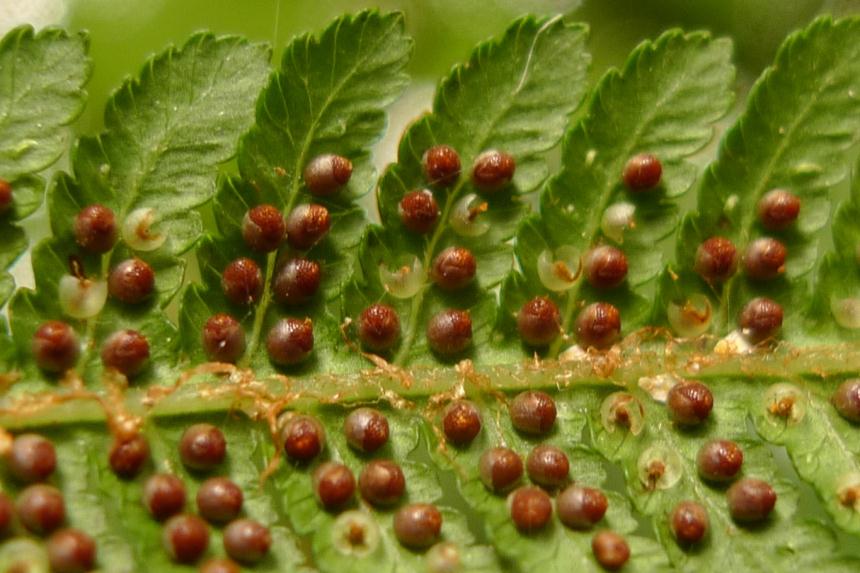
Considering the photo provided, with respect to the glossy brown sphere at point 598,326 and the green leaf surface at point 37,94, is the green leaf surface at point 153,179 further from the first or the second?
the glossy brown sphere at point 598,326

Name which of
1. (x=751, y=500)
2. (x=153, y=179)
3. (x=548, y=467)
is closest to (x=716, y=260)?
(x=751, y=500)

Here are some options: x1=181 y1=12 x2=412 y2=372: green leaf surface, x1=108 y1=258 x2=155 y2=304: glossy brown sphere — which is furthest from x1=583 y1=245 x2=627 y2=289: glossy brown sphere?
x1=108 y1=258 x2=155 y2=304: glossy brown sphere

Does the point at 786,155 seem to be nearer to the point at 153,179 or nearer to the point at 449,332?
the point at 449,332

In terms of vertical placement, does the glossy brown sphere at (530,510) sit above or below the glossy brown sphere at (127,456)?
below

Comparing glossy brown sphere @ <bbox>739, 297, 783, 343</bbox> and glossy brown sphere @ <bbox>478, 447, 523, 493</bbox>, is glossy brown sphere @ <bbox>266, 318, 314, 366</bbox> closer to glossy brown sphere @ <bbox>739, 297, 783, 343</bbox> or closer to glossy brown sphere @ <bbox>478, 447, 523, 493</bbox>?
glossy brown sphere @ <bbox>478, 447, 523, 493</bbox>

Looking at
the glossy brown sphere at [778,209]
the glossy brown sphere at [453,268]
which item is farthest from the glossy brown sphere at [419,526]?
the glossy brown sphere at [778,209]
